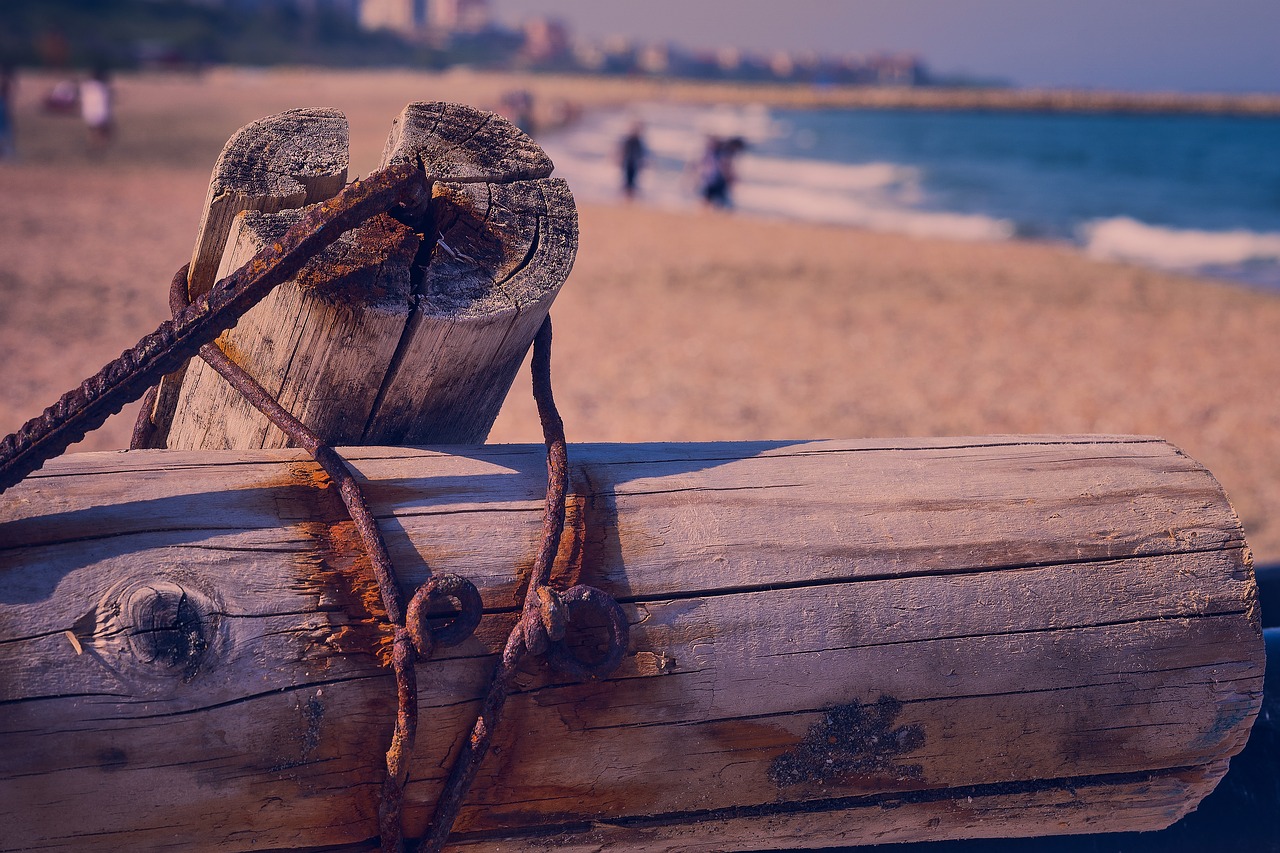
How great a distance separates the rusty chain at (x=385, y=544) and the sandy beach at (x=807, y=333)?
467 centimetres

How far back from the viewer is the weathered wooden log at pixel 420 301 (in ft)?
4.02

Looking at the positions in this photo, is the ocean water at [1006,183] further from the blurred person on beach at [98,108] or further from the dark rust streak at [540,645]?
the dark rust streak at [540,645]

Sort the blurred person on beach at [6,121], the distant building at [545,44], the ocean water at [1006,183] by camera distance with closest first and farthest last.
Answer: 1. the blurred person on beach at [6,121]
2. the ocean water at [1006,183]
3. the distant building at [545,44]

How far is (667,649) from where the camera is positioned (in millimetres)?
1121

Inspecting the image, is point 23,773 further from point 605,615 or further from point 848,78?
point 848,78

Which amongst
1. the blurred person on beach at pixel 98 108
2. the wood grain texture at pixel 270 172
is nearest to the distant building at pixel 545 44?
the blurred person on beach at pixel 98 108

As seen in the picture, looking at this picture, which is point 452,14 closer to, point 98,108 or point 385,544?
point 98,108

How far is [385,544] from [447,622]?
0.11 m

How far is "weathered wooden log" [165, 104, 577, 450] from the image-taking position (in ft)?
4.02

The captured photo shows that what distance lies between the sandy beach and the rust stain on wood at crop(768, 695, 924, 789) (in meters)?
4.65

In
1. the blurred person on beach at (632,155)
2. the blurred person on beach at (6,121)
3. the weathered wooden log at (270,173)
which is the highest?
the blurred person on beach at (632,155)

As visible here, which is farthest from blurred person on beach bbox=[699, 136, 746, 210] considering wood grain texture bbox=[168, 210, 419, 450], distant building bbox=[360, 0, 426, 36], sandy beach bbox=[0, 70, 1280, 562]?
distant building bbox=[360, 0, 426, 36]

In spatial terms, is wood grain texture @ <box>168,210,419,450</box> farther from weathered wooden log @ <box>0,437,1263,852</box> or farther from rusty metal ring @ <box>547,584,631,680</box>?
rusty metal ring @ <box>547,584,631,680</box>

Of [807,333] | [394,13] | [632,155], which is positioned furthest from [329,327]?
[394,13]
